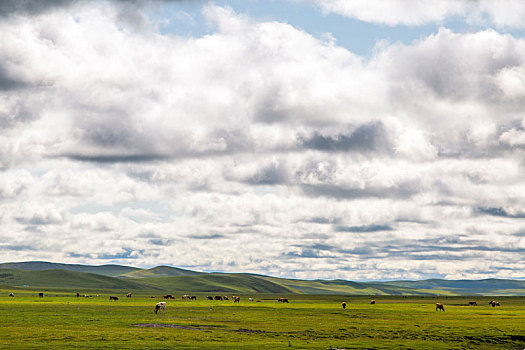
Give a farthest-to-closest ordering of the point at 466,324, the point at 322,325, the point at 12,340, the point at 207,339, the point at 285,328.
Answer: the point at 466,324, the point at 322,325, the point at 285,328, the point at 207,339, the point at 12,340

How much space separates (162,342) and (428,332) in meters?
36.9

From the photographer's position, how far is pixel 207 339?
2424 inches

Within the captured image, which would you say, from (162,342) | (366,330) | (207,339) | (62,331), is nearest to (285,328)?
(366,330)

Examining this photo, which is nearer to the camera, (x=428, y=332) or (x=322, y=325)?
(x=428, y=332)

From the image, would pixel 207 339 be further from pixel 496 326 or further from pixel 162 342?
pixel 496 326

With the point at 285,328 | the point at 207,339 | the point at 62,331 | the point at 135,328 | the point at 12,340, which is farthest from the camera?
the point at 285,328

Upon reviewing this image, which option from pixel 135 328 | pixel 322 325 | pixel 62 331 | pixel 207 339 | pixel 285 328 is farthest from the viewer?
pixel 322 325

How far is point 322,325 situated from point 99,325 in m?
31.1

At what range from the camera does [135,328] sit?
233 feet

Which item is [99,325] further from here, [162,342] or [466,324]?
[466,324]

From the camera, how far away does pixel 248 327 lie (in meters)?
76.4

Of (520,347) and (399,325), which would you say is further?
(399,325)

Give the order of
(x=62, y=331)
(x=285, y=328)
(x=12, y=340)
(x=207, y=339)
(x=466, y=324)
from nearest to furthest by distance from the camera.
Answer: (x=12, y=340)
(x=207, y=339)
(x=62, y=331)
(x=285, y=328)
(x=466, y=324)

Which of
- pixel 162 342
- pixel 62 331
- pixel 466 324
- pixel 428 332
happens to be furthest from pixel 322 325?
pixel 62 331
